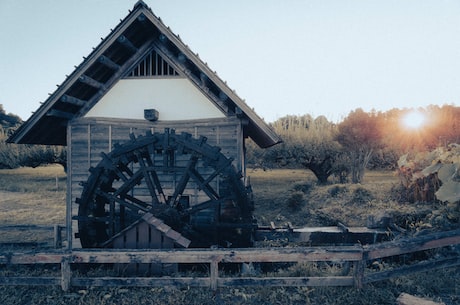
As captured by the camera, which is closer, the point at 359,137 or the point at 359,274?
the point at 359,274

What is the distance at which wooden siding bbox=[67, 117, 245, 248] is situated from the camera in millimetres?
8219

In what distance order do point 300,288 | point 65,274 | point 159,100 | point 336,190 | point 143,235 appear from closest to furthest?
point 65,274, point 300,288, point 143,235, point 159,100, point 336,190

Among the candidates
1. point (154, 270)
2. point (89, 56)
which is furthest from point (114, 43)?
point (154, 270)

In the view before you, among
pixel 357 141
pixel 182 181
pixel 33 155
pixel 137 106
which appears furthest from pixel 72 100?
pixel 33 155

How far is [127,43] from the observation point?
7.54 meters

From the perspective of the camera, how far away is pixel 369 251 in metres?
4.41

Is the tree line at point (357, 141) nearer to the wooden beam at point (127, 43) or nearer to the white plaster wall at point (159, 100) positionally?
the white plaster wall at point (159, 100)

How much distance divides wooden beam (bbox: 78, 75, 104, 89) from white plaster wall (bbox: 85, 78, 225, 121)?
32cm

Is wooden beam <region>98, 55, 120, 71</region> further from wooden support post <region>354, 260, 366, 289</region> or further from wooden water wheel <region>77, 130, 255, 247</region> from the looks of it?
wooden support post <region>354, 260, 366, 289</region>

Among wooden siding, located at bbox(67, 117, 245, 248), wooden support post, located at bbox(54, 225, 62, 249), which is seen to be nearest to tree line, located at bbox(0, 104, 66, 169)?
wooden support post, located at bbox(54, 225, 62, 249)

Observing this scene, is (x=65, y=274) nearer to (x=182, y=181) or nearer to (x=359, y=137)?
(x=182, y=181)

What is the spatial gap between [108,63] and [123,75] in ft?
2.13

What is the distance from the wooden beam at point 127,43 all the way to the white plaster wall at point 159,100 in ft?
2.67

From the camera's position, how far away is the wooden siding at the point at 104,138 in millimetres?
8219
